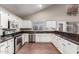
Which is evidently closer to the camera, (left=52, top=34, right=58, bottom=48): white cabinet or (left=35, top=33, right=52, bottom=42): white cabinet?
(left=35, top=33, right=52, bottom=42): white cabinet

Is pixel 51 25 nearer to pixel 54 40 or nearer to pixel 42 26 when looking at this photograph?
pixel 42 26

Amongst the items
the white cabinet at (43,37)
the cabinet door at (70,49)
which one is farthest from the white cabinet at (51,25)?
the cabinet door at (70,49)

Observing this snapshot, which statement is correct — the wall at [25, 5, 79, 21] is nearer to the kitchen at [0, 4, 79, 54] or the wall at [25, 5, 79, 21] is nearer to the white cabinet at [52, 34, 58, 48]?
the kitchen at [0, 4, 79, 54]

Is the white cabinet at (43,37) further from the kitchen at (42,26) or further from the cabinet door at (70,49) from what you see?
the cabinet door at (70,49)

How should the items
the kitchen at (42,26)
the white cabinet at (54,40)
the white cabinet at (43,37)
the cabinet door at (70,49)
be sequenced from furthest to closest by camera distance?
1. the white cabinet at (54,40)
2. the white cabinet at (43,37)
3. the kitchen at (42,26)
4. the cabinet door at (70,49)

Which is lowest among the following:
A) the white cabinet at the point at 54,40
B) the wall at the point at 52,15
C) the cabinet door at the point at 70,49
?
the cabinet door at the point at 70,49

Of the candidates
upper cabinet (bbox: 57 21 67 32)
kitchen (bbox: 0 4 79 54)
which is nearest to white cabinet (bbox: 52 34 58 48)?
kitchen (bbox: 0 4 79 54)

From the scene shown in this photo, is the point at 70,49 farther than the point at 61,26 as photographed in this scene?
No

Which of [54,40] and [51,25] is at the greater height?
[51,25]

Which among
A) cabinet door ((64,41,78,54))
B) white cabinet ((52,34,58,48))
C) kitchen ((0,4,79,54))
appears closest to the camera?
cabinet door ((64,41,78,54))

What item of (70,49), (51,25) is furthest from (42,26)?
(70,49)

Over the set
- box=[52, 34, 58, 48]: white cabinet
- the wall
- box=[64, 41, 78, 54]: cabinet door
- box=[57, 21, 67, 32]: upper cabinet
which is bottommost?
box=[64, 41, 78, 54]: cabinet door

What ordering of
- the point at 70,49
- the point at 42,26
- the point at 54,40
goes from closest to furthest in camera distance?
1. the point at 70,49
2. the point at 42,26
3. the point at 54,40
